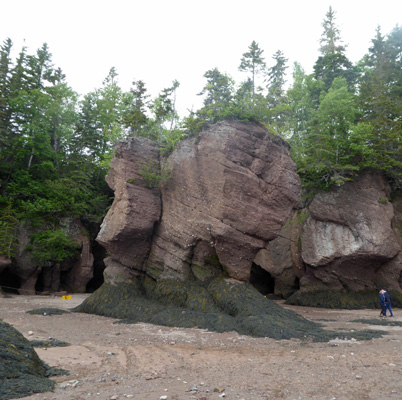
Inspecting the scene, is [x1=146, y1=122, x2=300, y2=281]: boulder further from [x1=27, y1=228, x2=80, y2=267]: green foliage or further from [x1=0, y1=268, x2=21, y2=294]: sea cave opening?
[x1=0, y1=268, x2=21, y2=294]: sea cave opening

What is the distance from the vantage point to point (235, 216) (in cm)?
1382

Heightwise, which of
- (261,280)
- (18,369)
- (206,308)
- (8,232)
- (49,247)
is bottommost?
(18,369)

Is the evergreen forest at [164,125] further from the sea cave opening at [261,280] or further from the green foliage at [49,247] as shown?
the sea cave opening at [261,280]

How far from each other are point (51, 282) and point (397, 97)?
31.0 metres

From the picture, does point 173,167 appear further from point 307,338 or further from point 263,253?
point 263,253

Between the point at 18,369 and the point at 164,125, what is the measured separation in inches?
907

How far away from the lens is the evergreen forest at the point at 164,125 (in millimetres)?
20016

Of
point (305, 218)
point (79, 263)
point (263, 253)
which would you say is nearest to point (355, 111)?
point (305, 218)

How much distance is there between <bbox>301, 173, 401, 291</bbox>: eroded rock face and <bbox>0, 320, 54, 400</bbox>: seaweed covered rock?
18187 mm

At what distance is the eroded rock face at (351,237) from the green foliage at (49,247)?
17800mm

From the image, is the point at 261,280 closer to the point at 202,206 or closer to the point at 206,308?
the point at 202,206

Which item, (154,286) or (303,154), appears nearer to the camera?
(154,286)

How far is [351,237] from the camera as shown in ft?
66.1

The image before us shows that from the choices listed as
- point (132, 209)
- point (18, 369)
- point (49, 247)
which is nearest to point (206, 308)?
point (132, 209)
